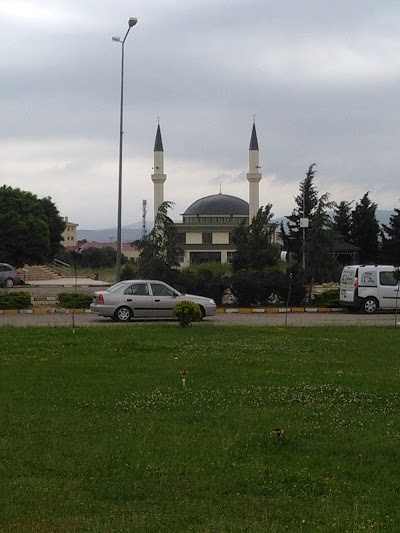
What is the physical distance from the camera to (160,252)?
1192 inches

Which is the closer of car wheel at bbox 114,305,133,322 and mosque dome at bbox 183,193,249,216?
car wheel at bbox 114,305,133,322

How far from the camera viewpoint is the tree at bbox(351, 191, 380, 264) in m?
58.5

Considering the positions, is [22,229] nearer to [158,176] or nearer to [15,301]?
[158,176]

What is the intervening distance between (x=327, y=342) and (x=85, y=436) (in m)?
9.78

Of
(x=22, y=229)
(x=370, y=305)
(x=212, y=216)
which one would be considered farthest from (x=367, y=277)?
(x=212, y=216)

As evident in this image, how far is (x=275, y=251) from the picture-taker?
3997 cm

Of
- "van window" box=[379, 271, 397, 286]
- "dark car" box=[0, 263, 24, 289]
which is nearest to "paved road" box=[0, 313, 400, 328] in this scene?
"van window" box=[379, 271, 397, 286]

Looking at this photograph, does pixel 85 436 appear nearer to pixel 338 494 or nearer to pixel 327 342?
pixel 338 494

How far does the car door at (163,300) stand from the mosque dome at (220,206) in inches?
2376

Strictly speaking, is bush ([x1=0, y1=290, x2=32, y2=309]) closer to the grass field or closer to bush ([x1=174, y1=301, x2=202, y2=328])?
bush ([x1=174, y1=301, x2=202, y2=328])

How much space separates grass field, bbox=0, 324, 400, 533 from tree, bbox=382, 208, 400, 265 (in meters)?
39.7

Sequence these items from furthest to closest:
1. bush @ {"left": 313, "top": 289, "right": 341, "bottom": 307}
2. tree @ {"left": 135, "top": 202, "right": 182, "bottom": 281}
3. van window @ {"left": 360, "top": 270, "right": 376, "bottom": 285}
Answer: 1. bush @ {"left": 313, "top": 289, "right": 341, "bottom": 307}
2. tree @ {"left": 135, "top": 202, "right": 182, "bottom": 281}
3. van window @ {"left": 360, "top": 270, "right": 376, "bottom": 285}

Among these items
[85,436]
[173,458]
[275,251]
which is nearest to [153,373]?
[85,436]

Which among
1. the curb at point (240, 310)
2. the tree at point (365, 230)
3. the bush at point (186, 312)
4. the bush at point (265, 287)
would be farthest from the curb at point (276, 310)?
the tree at point (365, 230)
